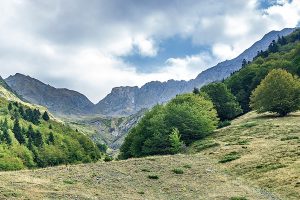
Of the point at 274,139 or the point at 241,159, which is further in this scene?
the point at 274,139

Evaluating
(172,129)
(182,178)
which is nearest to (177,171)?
(182,178)

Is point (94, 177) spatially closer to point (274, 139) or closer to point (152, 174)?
point (152, 174)

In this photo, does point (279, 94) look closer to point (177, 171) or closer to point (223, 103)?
point (223, 103)

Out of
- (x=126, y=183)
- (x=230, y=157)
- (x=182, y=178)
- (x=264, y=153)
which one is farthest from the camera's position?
(x=230, y=157)

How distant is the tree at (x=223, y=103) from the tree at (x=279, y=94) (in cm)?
2606

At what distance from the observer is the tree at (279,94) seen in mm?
93688

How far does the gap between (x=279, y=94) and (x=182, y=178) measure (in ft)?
193

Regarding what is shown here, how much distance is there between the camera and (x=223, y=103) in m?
127

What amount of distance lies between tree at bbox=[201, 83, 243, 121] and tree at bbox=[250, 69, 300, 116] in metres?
26.1

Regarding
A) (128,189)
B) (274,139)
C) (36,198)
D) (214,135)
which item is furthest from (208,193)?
(214,135)

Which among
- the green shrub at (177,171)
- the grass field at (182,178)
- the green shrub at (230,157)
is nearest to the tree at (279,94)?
the grass field at (182,178)

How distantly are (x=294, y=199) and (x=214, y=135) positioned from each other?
56.7 m

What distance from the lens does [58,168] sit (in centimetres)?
4447

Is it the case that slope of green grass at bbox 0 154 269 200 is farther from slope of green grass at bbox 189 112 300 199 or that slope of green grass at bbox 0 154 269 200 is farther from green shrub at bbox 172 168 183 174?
slope of green grass at bbox 189 112 300 199
